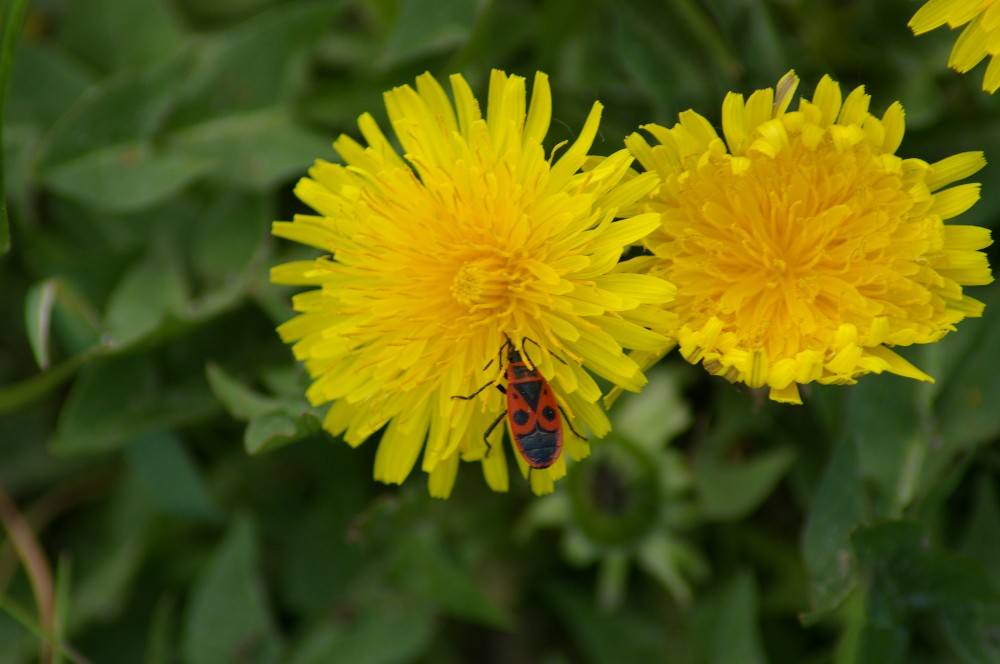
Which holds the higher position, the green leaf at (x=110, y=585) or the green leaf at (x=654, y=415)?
the green leaf at (x=110, y=585)

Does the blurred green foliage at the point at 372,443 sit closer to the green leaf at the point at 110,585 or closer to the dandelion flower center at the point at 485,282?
the green leaf at the point at 110,585

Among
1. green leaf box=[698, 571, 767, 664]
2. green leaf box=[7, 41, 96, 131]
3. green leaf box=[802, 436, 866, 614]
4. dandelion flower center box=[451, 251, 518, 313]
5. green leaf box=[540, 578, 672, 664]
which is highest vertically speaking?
green leaf box=[7, 41, 96, 131]

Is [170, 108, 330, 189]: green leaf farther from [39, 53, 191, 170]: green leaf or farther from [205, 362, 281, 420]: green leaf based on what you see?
[205, 362, 281, 420]: green leaf

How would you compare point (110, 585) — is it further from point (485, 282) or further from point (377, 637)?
point (485, 282)

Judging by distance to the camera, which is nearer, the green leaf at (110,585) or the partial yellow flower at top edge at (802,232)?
the partial yellow flower at top edge at (802,232)

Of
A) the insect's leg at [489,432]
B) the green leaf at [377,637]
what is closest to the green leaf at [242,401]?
the insect's leg at [489,432]

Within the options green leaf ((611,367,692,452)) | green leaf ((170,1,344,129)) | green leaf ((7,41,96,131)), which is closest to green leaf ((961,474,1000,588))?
green leaf ((611,367,692,452))

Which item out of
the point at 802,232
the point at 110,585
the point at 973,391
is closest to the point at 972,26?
the point at 802,232
